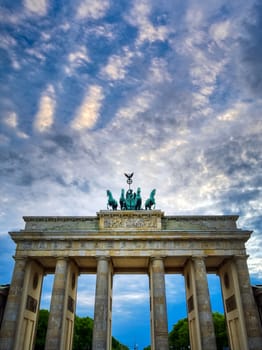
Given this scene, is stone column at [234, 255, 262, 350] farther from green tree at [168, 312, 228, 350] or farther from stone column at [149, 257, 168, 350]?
green tree at [168, 312, 228, 350]

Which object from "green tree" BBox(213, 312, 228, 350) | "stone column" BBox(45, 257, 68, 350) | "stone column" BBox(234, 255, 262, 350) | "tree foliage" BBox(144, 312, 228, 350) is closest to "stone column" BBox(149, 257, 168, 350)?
"stone column" BBox(234, 255, 262, 350)

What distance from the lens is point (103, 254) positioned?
33.9 metres

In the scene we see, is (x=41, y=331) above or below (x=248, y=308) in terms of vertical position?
below

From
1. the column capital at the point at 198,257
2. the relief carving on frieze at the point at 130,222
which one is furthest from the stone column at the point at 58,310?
the column capital at the point at 198,257

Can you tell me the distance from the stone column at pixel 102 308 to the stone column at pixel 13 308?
27.7 feet

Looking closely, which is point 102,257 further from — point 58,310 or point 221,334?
point 221,334

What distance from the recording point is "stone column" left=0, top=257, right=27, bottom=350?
29298 mm

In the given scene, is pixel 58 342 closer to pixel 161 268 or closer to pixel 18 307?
pixel 18 307

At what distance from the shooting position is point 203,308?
101 feet

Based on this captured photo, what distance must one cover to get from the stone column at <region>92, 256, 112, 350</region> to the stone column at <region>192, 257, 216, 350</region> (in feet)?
32.8

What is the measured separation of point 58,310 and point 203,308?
51.1 ft

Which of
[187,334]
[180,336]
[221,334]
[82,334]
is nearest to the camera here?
[221,334]

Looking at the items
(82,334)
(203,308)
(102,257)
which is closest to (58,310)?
(102,257)

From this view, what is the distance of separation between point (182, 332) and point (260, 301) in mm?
44933
